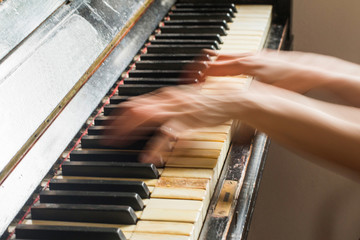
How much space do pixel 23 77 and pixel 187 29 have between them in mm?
816

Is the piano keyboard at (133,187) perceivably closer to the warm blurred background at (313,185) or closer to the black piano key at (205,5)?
the black piano key at (205,5)

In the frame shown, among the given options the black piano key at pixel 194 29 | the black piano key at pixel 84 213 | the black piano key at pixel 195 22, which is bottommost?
the black piano key at pixel 84 213

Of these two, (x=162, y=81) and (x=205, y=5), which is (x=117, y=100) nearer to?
(x=162, y=81)

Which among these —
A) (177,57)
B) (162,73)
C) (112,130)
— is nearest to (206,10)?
(177,57)

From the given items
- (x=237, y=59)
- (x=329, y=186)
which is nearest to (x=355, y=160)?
(x=237, y=59)

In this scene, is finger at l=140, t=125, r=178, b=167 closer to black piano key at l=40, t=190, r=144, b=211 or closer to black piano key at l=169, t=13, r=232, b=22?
black piano key at l=40, t=190, r=144, b=211

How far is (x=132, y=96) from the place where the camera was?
1401 mm

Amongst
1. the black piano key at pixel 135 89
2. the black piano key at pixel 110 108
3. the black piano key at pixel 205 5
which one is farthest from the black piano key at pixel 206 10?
the black piano key at pixel 110 108

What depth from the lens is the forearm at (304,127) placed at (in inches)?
38.0

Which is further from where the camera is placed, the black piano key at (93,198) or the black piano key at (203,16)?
the black piano key at (203,16)

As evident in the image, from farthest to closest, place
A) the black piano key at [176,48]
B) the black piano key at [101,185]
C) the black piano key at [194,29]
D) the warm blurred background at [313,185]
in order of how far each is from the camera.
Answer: the warm blurred background at [313,185], the black piano key at [194,29], the black piano key at [176,48], the black piano key at [101,185]

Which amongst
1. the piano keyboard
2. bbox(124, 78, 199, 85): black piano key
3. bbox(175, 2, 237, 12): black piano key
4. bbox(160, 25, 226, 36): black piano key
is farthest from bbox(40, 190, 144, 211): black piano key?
bbox(175, 2, 237, 12): black piano key

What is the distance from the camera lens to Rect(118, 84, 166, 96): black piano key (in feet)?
4.61

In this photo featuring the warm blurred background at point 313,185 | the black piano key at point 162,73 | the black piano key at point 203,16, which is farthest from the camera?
the warm blurred background at point 313,185
